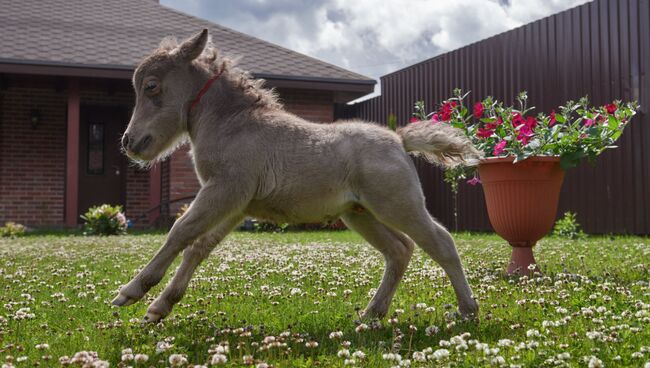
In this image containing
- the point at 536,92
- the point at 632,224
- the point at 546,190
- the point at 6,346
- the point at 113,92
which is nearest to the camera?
the point at 6,346

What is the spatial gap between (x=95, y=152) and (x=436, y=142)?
49.2ft

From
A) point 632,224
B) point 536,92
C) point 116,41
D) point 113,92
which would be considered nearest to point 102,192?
point 113,92

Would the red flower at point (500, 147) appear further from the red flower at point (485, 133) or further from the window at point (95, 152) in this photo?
the window at point (95, 152)

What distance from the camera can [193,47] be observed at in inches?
164

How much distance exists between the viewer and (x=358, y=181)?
12.7ft

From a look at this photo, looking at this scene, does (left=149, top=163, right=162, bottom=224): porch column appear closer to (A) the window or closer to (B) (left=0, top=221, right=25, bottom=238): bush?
(A) the window

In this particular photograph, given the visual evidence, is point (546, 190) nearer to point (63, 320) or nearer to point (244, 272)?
point (244, 272)

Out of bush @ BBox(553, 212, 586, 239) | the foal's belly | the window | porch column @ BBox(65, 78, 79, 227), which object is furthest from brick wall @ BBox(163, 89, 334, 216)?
the foal's belly

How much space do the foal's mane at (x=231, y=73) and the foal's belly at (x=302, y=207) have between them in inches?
31.2

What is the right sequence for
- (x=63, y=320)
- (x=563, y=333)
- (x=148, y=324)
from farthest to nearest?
(x=63, y=320) → (x=148, y=324) → (x=563, y=333)

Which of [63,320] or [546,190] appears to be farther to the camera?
[546,190]

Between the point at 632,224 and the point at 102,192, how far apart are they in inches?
533

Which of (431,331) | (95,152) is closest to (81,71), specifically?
(95,152)

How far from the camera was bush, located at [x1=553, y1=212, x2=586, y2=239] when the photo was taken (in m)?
11.9
